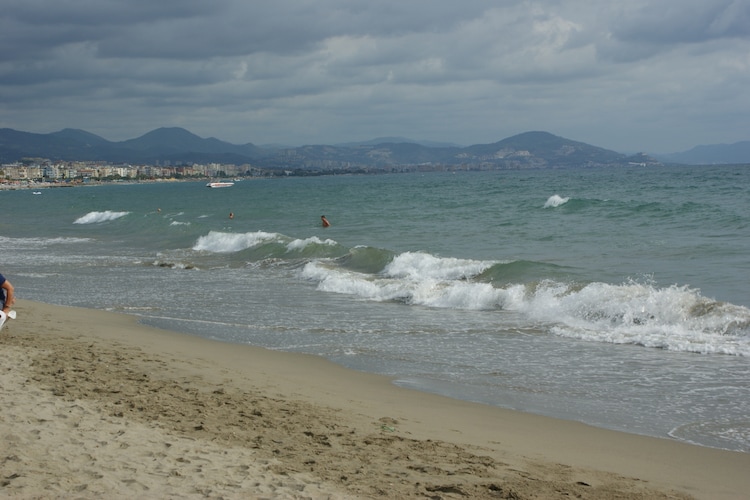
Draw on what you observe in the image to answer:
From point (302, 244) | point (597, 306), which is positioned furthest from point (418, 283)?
point (302, 244)

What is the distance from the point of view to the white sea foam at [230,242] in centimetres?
2938

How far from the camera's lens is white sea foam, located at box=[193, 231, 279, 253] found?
1156 inches

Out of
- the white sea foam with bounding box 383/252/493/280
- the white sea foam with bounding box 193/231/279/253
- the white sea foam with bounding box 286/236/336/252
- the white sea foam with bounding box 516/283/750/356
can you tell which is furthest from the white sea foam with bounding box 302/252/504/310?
the white sea foam with bounding box 193/231/279/253

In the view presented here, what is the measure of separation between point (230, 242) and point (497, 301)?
1720cm

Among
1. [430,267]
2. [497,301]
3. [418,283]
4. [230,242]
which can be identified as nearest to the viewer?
[497,301]

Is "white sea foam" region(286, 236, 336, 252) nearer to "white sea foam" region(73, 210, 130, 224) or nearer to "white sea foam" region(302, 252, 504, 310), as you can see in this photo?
"white sea foam" region(302, 252, 504, 310)

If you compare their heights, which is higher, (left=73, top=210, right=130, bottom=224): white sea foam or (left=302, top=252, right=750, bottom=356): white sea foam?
(left=302, top=252, right=750, bottom=356): white sea foam

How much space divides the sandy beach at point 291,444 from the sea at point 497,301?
831 millimetres

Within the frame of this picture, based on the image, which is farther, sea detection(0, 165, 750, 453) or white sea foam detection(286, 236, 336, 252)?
white sea foam detection(286, 236, 336, 252)

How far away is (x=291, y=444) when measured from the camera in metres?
6.14

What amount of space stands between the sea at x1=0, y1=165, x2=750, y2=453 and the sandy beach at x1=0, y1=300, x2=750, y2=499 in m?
0.83

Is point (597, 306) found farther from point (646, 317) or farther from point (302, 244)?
Answer: point (302, 244)

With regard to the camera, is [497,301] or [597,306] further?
[497,301]

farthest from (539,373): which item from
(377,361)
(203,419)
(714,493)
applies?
(203,419)
